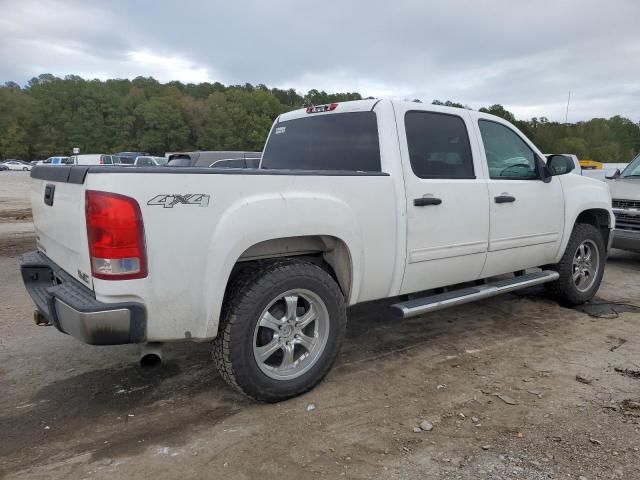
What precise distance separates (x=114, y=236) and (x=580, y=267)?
4804 mm

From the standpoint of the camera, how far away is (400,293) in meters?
3.76

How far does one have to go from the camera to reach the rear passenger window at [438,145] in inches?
151

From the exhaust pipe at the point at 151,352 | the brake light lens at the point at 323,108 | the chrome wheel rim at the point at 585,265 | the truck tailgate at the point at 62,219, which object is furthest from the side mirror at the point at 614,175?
the truck tailgate at the point at 62,219

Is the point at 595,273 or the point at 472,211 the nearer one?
the point at 472,211

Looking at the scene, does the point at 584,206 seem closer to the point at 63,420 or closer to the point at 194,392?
the point at 194,392

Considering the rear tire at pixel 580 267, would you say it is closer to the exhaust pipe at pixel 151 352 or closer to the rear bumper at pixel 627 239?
the rear bumper at pixel 627 239

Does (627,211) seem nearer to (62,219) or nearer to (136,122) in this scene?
(62,219)

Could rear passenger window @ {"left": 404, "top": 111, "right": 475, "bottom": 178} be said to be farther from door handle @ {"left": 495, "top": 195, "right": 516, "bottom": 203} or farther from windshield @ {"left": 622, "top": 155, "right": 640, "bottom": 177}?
windshield @ {"left": 622, "top": 155, "right": 640, "bottom": 177}

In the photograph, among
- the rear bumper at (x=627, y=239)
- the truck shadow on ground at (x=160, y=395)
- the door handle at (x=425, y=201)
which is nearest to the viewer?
the truck shadow on ground at (x=160, y=395)

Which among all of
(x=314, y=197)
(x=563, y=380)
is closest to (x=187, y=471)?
(x=314, y=197)

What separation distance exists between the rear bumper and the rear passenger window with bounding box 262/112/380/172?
5.59 m

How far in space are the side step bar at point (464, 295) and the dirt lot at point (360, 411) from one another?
17.6 inches

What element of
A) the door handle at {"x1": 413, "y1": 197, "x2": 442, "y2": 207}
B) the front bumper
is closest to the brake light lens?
the door handle at {"x1": 413, "y1": 197, "x2": 442, "y2": 207}

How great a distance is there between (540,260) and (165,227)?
3692mm
